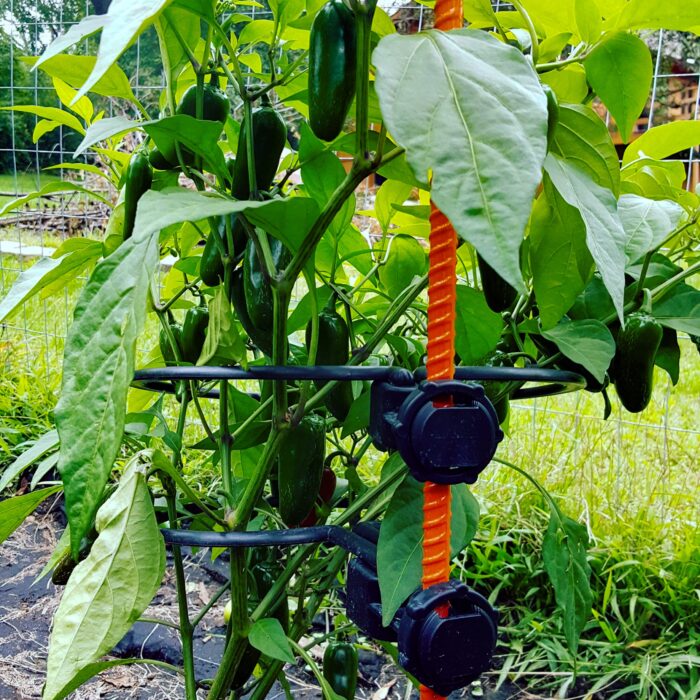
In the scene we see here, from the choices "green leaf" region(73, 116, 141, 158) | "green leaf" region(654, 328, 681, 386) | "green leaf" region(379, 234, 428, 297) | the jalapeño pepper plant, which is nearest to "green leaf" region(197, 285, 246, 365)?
the jalapeño pepper plant

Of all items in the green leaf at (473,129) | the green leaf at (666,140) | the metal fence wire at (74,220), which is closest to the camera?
the green leaf at (473,129)

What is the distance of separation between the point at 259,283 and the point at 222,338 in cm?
4

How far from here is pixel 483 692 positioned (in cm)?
129

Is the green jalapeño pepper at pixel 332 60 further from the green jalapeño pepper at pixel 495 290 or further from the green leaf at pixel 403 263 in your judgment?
the green leaf at pixel 403 263

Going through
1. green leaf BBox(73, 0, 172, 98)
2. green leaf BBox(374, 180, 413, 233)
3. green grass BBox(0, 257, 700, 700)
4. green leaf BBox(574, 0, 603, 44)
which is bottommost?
green grass BBox(0, 257, 700, 700)

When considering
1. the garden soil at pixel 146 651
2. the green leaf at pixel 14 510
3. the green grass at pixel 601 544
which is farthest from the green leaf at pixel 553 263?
the garden soil at pixel 146 651

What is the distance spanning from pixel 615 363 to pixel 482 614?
233mm

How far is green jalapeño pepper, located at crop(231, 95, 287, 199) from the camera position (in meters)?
0.47

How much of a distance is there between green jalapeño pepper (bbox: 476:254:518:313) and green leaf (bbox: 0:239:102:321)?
0.86ft

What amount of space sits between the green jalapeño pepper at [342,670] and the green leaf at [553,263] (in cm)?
41

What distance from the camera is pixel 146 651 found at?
1395 millimetres

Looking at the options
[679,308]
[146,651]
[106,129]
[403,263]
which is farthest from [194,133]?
[146,651]

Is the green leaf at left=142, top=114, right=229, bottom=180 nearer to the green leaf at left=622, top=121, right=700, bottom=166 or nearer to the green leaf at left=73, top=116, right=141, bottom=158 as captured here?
the green leaf at left=73, top=116, right=141, bottom=158

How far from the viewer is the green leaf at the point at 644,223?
478mm
